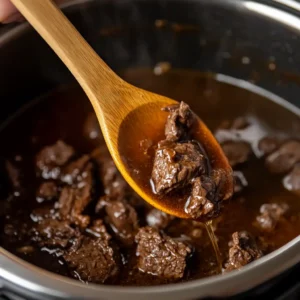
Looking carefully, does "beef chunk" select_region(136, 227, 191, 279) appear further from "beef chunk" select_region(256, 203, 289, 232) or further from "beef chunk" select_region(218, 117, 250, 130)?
"beef chunk" select_region(218, 117, 250, 130)

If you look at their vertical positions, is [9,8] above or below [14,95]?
above

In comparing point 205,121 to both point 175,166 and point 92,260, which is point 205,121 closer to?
point 175,166

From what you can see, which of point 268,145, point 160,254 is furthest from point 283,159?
point 160,254

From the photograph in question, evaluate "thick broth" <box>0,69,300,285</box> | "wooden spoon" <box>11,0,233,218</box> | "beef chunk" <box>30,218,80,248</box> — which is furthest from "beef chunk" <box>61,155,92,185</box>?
"wooden spoon" <box>11,0,233,218</box>

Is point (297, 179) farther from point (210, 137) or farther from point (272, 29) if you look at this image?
point (272, 29)

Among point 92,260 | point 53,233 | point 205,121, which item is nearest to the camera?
point 92,260

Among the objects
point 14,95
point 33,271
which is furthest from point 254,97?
point 33,271

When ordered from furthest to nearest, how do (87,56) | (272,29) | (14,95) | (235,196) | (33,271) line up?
(14,95)
(272,29)
(235,196)
(87,56)
(33,271)
